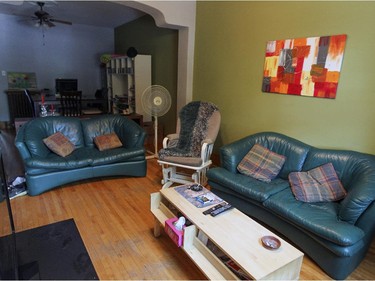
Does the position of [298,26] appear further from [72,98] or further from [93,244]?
[72,98]

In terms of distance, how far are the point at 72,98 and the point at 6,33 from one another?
3.18 metres

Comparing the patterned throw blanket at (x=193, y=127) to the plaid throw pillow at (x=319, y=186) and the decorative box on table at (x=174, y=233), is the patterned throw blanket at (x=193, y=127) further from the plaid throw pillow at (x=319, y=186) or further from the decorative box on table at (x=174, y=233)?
the decorative box on table at (x=174, y=233)

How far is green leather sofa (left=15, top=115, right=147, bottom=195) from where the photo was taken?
9.32 ft

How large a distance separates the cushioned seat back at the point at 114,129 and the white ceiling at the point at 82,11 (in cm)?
233

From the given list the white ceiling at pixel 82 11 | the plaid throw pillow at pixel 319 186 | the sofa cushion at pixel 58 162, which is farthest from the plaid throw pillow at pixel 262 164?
the white ceiling at pixel 82 11

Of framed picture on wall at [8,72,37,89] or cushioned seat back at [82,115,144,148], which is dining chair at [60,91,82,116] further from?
framed picture on wall at [8,72,37,89]

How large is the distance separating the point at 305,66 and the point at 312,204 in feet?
4.83

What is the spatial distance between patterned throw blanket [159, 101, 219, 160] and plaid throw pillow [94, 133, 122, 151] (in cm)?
75

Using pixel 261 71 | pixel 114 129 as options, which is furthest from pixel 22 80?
pixel 261 71

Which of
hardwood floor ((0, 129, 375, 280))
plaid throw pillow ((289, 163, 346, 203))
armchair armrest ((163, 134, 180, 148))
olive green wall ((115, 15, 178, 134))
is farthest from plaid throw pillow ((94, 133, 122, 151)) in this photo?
plaid throw pillow ((289, 163, 346, 203))

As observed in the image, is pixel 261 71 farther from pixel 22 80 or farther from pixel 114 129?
pixel 22 80

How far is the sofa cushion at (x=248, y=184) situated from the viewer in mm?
2281

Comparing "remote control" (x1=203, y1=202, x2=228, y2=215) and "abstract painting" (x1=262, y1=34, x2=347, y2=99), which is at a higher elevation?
"abstract painting" (x1=262, y1=34, x2=347, y2=99)

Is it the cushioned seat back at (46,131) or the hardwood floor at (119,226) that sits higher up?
the cushioned seat back at (46,131)
